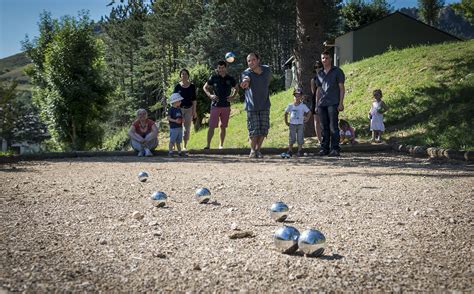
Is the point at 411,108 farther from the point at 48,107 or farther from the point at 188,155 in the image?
the point at 48,107

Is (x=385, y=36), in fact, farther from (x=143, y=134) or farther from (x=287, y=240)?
(x=287, y=240)

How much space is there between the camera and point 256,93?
1072 centimetres

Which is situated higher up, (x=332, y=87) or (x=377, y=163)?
(x=332, y=87)

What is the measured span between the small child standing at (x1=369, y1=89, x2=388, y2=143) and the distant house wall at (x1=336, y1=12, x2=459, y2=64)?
26.2 m

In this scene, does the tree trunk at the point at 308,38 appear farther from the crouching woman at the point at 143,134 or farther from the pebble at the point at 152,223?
the pebble at the point at 152,223

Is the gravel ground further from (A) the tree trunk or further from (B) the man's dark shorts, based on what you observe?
(A) the tree trunk

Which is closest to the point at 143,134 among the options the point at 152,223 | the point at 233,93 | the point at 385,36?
the point at 233,93

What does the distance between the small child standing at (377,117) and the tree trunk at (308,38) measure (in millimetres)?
1826

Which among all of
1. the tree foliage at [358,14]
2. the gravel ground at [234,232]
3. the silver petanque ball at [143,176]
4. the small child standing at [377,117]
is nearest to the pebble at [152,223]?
the gravel ground at [234,232]

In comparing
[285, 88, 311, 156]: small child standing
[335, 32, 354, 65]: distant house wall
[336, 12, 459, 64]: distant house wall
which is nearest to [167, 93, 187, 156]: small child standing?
[285, 88, 311, 156]: small child standing

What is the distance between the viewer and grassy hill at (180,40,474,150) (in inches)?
510

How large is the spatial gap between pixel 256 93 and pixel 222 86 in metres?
1.83

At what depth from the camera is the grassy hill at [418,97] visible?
13.0m

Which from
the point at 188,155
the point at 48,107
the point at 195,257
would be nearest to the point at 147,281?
the point at 195,257
